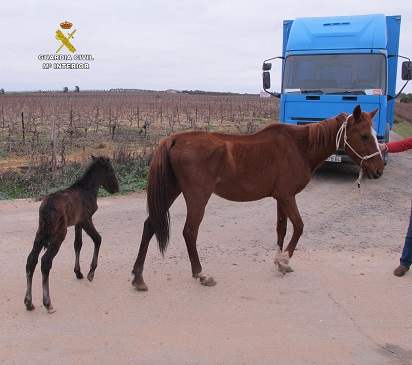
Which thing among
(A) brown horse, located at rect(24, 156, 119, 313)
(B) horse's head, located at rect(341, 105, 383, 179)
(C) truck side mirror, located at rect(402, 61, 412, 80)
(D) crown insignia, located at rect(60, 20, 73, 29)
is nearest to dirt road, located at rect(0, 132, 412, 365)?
(A) brown horse, located at rect(24, 156, 119, 313)

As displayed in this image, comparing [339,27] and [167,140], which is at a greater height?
[339,27]

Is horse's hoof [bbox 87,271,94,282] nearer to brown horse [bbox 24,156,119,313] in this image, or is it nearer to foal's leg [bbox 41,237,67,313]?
brown horse [bbox 24,156,119,313]

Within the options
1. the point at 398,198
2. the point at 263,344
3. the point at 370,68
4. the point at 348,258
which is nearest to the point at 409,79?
the point at 370,68

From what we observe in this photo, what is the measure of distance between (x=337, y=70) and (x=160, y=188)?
699 centimetres

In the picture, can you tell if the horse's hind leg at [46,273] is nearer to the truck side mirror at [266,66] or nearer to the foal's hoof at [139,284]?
the foal's hoof at [139,284]

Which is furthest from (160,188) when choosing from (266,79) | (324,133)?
(266,79)

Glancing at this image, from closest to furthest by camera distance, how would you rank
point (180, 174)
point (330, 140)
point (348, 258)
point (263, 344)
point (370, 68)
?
point (263, 344) < point (180, 174) < point (330, 140) < point (348, 258) < point (370, 68)

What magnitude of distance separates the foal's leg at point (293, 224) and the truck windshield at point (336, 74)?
19.0ft

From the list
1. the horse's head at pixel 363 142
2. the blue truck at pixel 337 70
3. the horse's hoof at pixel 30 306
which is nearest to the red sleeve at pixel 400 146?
the horse's head at pixel 363 142

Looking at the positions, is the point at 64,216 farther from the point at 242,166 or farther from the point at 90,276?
the point at 242,166

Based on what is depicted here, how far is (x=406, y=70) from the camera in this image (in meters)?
9.57

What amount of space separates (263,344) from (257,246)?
242cm

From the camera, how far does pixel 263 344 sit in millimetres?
3281

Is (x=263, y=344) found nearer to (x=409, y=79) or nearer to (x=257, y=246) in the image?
(x=257, y=246)
